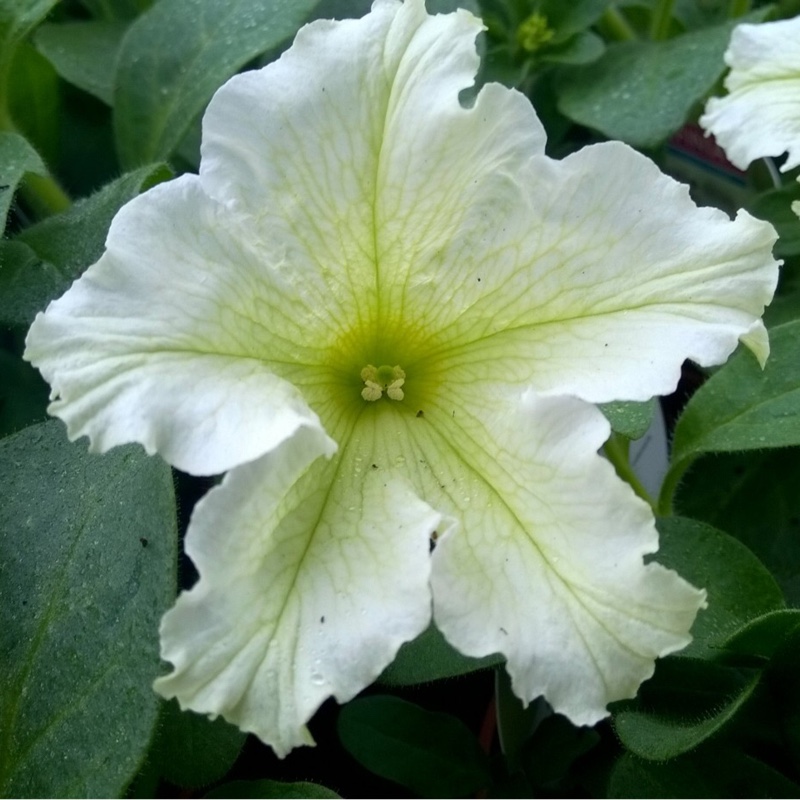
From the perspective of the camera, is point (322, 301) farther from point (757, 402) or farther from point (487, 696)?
point (487, 696)

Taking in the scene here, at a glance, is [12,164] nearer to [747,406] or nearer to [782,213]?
[747,406]

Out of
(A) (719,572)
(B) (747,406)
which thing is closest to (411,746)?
(A) (719,572)

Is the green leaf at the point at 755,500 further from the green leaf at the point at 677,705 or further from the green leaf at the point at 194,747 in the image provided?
the green leaf at the point at 194,747

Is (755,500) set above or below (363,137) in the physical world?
A: below

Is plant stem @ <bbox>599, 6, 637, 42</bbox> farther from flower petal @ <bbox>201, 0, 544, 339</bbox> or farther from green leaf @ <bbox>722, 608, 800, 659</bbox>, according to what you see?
green leaf @ <bbox>722, 608, 800, 659</bbox>

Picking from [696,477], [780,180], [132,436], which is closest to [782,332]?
[696,477]

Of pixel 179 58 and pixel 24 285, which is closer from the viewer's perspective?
pixel 24 285

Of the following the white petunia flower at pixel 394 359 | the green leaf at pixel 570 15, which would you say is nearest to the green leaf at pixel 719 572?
the white petunia flower at pixel 394 359
